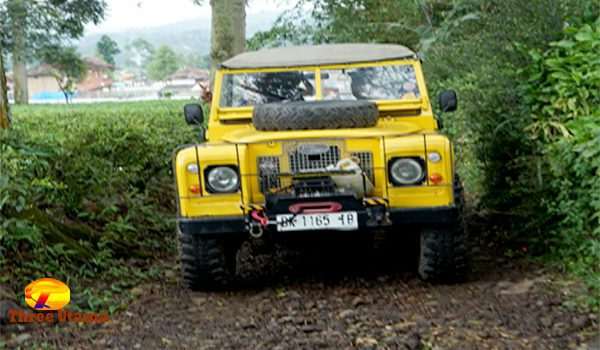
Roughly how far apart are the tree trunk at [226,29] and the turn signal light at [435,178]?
8.67m

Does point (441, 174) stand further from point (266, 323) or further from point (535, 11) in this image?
point (535, 11)

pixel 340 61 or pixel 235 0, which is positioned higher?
pixel 235 0

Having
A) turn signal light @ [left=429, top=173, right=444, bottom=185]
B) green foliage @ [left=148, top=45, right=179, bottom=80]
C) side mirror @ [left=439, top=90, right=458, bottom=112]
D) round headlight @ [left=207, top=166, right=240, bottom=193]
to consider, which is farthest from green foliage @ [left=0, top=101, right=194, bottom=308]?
green foliage @ [left=148, top=45, right=179, bottom=80]

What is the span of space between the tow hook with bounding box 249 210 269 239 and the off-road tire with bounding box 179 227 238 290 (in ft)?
1.47

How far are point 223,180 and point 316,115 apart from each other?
863mm

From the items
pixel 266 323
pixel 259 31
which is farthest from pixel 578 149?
pixel 259 31

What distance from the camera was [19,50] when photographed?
44.6 m

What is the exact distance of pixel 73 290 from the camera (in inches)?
260

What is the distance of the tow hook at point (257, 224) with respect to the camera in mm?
6285

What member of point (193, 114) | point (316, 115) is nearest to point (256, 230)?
point (316, 115)

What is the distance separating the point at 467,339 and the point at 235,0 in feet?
34.1

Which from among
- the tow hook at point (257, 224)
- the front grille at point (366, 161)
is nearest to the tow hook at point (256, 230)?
the tow hook at point (257, 224)

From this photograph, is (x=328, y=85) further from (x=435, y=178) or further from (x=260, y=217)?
(x=260, y=217)

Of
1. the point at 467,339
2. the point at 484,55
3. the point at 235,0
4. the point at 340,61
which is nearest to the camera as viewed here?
the point at 467,339
